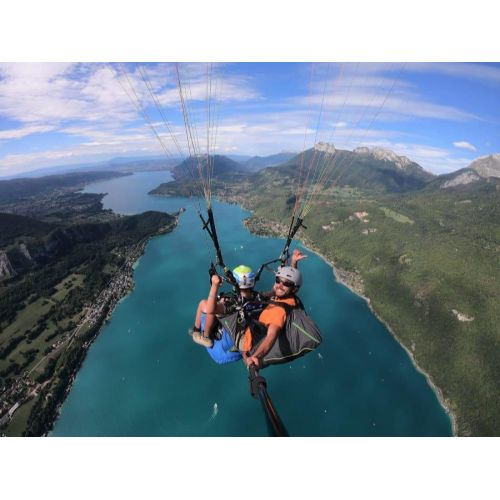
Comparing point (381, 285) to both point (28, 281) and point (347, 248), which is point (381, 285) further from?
point (28, 281)

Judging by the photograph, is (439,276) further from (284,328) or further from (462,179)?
(462,179)

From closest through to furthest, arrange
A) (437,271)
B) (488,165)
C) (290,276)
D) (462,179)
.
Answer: (290,276), (437,271), (462,179), (488,165)

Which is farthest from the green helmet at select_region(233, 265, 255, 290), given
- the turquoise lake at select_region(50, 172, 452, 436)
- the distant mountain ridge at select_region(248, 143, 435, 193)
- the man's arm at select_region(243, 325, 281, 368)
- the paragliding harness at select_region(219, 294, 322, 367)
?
the distant mountain ridge at select_region(248, 143, 435, 193)

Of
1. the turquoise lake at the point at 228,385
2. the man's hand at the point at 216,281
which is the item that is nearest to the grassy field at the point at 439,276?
the turquoise lake at the point at 228,385

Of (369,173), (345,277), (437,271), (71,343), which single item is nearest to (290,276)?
(71,343)

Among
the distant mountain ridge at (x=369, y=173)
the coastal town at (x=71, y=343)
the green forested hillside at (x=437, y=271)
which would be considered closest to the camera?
the coastal town at (x=71, y=343)

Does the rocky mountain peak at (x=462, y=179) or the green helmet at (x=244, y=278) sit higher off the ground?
the green helmet at (x=244, y=278)

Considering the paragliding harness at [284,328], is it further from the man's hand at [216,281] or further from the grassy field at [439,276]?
the grassy field at [439,276]

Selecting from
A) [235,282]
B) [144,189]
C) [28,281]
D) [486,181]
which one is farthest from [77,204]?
[486,181]
